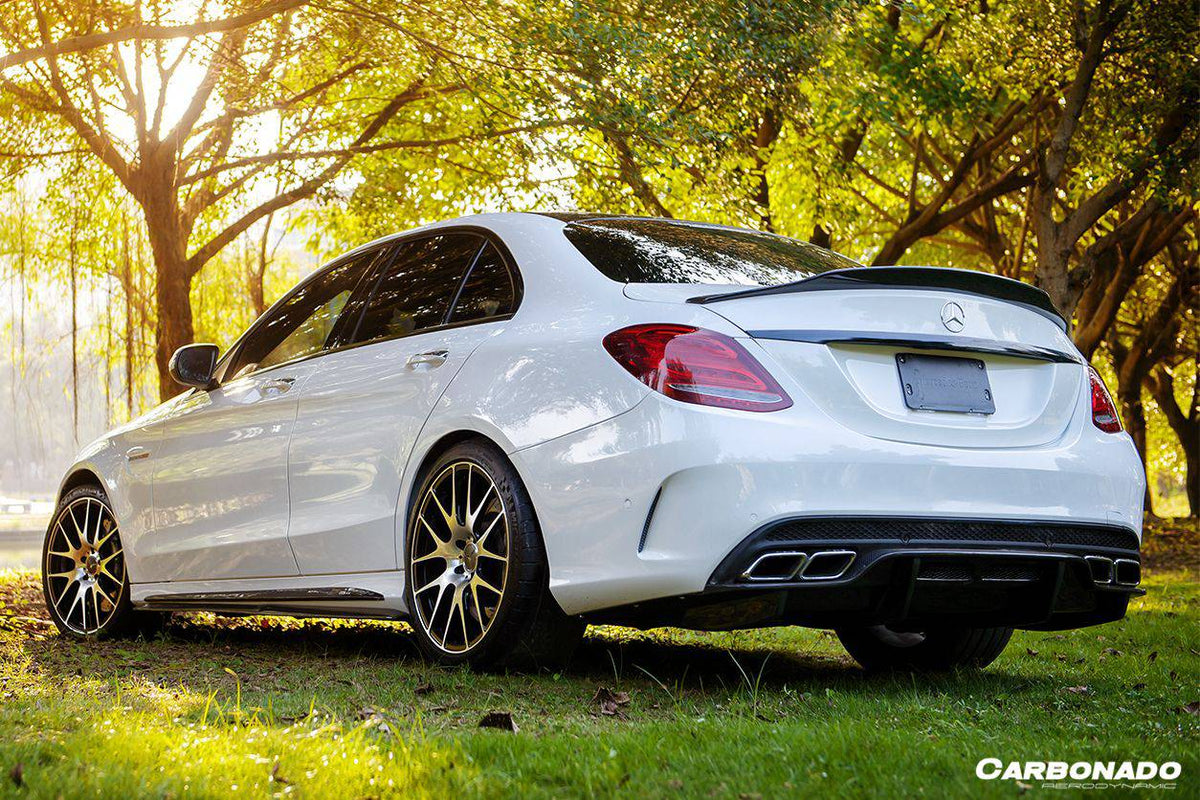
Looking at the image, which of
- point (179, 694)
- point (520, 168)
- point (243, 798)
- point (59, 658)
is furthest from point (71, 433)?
point (243, 798)

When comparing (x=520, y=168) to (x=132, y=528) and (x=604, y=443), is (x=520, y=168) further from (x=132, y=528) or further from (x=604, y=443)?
(x=604, y=443)

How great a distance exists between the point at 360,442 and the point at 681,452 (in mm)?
1703

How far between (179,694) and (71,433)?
9163 millimetres

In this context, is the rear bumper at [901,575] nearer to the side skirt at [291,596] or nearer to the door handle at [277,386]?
the side skirt at [291,596]

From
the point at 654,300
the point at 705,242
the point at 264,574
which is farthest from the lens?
the point at 264,574

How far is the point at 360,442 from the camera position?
5.23m

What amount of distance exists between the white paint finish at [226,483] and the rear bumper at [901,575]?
6.25ft

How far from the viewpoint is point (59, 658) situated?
5742 millimetres

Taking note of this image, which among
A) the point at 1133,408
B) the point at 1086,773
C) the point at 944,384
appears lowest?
the point at 1133,408

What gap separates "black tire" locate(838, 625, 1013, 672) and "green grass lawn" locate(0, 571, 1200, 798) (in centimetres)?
10

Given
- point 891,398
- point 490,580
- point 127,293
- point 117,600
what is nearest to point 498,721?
point 490,580

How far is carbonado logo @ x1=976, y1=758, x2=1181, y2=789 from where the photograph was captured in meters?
2.93

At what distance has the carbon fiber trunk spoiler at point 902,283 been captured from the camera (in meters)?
4.27

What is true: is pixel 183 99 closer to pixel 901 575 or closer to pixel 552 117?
pixel 552 117
